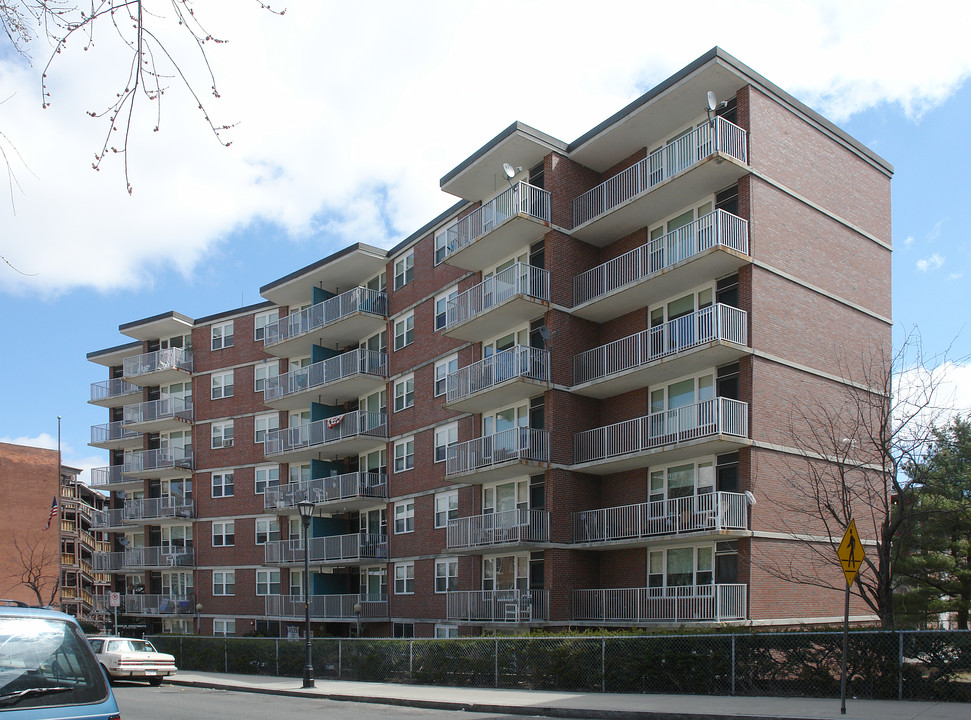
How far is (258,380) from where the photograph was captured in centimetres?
4762

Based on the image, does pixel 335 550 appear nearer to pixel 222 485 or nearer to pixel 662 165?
pixel 222 485

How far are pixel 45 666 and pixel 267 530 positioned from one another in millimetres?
40914

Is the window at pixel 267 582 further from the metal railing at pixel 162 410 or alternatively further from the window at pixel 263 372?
the metal railing at pixel 162 410

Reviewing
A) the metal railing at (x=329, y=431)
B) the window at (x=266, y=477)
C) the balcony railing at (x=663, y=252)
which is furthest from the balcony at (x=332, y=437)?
the balcony railing at (x=663, y=252)

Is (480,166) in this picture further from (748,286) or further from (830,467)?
(830,467)

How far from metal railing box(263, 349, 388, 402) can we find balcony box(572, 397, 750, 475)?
13.7 metres

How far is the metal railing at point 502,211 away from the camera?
1156 inches

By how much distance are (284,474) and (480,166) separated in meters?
20.7

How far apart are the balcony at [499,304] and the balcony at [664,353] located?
2353 millimetres

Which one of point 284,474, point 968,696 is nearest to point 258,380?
point 284,474

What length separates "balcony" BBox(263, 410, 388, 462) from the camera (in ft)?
129

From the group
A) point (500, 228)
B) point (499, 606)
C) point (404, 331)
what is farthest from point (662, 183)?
point (404, 331)

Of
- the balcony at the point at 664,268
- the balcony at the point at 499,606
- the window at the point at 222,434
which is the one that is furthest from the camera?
the window at the point at 222,434

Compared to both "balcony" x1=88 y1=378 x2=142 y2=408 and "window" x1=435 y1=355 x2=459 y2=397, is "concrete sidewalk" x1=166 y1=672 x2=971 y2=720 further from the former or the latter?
"balcony" x1=88 y1=378 x2=142 y2=408
